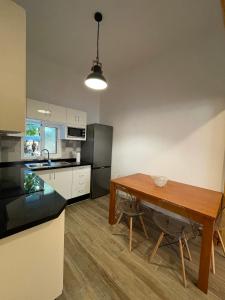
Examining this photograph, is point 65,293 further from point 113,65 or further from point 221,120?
point 113,65

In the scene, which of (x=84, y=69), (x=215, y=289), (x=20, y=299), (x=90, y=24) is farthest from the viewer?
(x=84, y=69)

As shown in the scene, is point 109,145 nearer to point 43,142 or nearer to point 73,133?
point 73,133

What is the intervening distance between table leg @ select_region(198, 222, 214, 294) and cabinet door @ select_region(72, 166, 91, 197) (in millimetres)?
2397

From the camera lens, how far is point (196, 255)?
1.94m

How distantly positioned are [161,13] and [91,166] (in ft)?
9.39

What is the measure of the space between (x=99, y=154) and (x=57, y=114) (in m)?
1.26

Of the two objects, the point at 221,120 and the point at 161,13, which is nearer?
the point at 161,13

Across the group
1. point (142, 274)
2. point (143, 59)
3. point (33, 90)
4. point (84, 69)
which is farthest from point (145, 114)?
point (142, 274)

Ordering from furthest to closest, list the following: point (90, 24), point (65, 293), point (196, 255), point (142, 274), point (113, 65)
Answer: point (113, 65), point (90, 24), point (196, 255), point (142, 274), point (65, 293)

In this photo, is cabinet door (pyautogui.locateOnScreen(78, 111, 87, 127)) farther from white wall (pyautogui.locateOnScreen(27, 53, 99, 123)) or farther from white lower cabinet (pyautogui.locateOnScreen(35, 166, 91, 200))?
white lower cabinet (pyautogui.locateOnScreen(35, 166, 91, 200))

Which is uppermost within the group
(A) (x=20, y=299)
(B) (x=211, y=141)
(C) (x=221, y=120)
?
(C) (x=221, y=120)

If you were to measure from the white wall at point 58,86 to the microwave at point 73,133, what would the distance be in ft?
2.24

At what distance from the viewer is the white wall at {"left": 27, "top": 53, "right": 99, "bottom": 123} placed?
302 cm

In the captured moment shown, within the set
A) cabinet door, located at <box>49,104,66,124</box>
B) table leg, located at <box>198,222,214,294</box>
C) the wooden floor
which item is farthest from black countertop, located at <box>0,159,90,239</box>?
cabinet door, located at <box>49,104,66,124</box>
